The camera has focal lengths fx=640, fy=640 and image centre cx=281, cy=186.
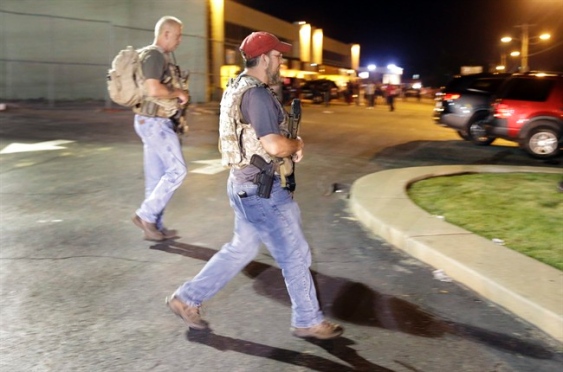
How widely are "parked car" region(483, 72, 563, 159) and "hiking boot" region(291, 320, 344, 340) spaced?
35.7ft

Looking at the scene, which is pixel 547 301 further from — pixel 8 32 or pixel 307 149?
pixel 8 32

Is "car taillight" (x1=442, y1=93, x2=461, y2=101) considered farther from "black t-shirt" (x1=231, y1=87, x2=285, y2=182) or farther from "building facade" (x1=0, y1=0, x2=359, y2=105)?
"black t-shirt" (x1=231, y1=87, x2=285, y2=182)

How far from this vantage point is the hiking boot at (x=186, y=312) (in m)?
4.27

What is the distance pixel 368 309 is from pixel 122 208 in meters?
4.03

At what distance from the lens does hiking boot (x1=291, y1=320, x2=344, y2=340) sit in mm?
4199

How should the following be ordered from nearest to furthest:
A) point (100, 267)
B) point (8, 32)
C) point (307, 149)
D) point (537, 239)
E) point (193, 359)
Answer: point (193, 359) < point (100, 267) < point (537, 239) < point (307, 149) < point (8, 32)

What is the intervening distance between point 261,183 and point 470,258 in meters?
2.63

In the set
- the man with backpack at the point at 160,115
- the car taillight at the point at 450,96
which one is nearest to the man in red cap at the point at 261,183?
the man with backpack at the point at 160,115

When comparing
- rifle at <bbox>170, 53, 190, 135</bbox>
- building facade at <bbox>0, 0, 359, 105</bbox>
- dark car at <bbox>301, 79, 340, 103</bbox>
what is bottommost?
rifle at <bbox>170, 53, 190, 135</bbox>

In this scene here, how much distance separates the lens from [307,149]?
13.7 meters

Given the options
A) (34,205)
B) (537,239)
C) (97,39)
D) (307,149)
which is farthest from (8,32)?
(537,239)

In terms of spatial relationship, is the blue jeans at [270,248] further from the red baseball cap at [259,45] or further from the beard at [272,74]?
the red baseball cap at [259,45]

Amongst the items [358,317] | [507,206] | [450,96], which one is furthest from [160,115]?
[450,96]

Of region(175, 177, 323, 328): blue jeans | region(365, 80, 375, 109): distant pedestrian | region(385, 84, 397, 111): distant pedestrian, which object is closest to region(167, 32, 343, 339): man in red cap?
region(175, 177, 323, 328): blue jeans
